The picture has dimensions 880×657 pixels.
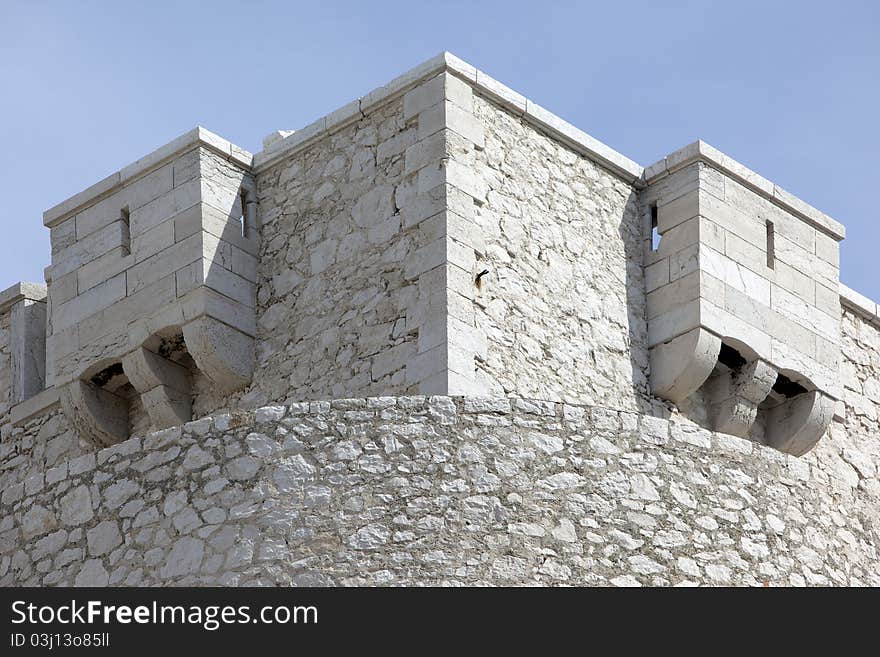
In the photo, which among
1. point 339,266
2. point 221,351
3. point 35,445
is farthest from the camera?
point 35,445

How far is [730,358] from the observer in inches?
695

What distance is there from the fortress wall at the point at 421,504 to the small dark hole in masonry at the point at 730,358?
2.22 m

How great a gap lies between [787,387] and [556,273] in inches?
75.4

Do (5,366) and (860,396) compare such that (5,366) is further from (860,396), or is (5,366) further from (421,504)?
(860,396)

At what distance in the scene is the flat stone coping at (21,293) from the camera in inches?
746

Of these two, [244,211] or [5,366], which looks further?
[5,366]

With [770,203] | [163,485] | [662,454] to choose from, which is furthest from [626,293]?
[163,485]

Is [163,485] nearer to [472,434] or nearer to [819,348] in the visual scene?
[472,434]

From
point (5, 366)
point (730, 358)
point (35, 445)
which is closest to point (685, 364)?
point (730, 358)

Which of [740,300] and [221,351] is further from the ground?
[740,300]

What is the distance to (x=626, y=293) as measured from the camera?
17.5 meters

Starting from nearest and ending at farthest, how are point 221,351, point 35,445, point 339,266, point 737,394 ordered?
point 339,266
point 221,351
point 737,394
point 35,445

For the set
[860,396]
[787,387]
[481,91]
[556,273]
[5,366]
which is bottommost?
[787,387]

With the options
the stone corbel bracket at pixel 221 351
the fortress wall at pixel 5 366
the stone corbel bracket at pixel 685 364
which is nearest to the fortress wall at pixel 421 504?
the stone corbel bracket at pixel 685 364
